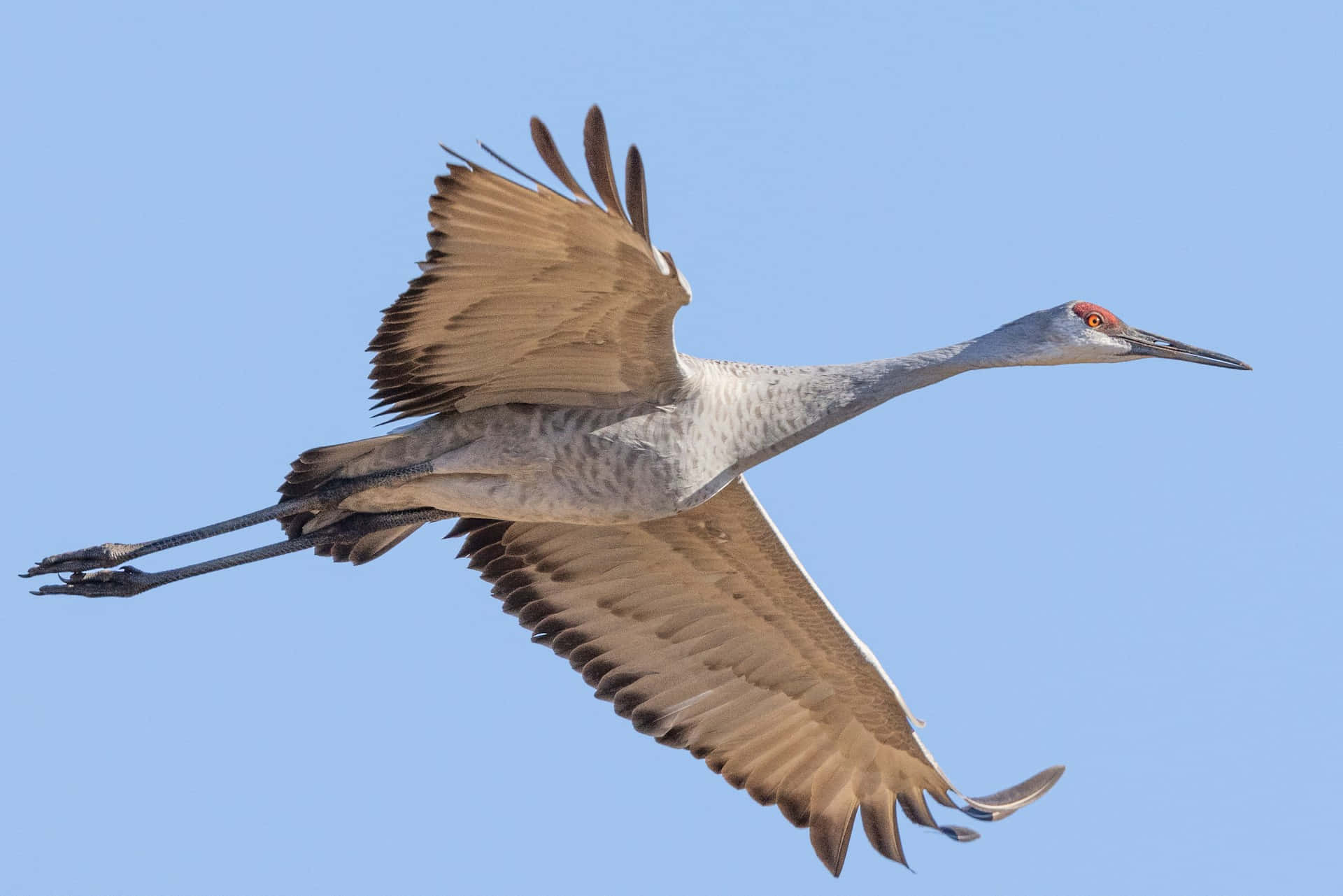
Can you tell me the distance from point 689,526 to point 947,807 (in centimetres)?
256

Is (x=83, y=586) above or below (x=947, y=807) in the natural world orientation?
above

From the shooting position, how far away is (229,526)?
11.1 metres

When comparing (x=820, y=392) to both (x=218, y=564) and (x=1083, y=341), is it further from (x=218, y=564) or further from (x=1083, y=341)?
(x=218, y=564)

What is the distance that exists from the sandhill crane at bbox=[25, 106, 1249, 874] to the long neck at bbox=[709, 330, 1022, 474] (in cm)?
1

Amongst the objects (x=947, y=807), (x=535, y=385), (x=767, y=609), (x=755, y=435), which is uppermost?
(x=535, y=385)

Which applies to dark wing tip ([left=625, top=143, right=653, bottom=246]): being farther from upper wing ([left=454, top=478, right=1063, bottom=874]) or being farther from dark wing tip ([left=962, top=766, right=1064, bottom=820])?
dark wing tip ([left=962, top=766, right=1064, bottom=820])

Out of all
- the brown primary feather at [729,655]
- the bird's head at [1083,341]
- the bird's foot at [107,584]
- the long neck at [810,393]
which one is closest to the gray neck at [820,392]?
the long neck at [810,393]

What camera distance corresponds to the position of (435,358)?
1017cm

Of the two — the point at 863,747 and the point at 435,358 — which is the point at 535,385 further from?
the point at 863,747

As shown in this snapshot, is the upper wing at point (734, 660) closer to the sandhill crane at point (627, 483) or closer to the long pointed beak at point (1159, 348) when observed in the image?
the sandhill crane at point (627, 483)

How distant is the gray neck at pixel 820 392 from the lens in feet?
33.9

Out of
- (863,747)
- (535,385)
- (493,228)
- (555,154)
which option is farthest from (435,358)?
(863,747)

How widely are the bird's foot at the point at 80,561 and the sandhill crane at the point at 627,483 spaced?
0.01 meters

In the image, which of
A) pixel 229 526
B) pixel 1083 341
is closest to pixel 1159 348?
pixel 1083 341
